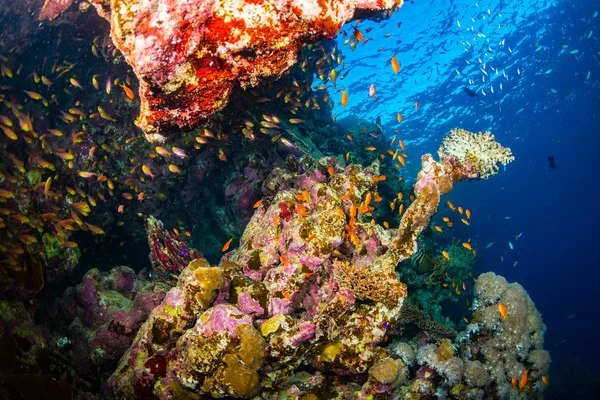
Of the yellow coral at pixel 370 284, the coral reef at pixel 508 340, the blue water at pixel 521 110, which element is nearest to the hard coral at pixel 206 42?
the yellow coral at pixel 370 284

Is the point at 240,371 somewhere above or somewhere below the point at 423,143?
above

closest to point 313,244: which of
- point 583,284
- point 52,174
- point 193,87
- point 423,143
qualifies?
point 193,87

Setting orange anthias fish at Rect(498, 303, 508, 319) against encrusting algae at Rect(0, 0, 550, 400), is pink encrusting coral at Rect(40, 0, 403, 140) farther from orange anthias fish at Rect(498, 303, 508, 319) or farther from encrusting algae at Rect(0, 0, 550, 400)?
orange anthias fish at Rect(498, 303, 508, 319)

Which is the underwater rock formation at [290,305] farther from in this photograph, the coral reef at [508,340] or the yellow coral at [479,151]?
the coral reef at [508,340]

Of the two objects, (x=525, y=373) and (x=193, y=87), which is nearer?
(x=193, y=87)

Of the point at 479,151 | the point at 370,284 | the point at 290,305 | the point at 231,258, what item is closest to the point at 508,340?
the point at 370,284

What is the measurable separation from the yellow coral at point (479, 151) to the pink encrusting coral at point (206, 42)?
3.25 m

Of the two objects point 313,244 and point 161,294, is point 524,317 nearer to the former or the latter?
point 313,244

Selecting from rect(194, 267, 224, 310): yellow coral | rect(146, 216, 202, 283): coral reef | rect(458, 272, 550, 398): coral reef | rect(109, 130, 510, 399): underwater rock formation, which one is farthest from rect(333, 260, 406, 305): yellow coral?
rect(146, 216, 202, 283): coral reef

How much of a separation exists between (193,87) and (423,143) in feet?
138

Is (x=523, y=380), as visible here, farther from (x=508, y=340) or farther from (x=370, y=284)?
(x=370, y=284)

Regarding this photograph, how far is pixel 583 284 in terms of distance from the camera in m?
47.4

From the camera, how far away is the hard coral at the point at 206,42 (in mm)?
3193

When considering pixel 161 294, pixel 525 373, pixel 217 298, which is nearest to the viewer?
pixel 217 298
